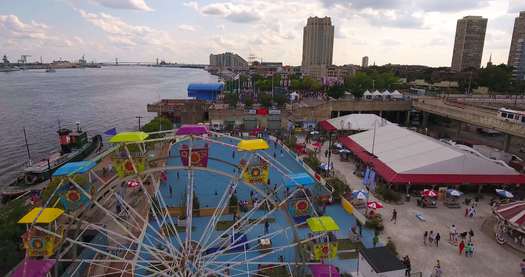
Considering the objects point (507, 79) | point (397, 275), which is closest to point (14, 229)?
point (397, 275)

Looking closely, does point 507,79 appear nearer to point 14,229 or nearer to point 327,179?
point 327,179

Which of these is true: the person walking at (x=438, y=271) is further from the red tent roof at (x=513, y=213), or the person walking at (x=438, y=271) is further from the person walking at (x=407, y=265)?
the red tent roof at (x=513, y=213)

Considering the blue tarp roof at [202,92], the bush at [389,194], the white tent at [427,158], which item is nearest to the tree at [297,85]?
the blue tarp roof at [202,92]

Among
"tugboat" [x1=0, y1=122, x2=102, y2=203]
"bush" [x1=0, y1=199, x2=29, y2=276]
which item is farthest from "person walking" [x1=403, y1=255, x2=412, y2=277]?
"tugboat" [x1=0, y1=122, x2=102, y2=203]

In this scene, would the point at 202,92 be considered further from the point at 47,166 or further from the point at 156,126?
the point at 47,166

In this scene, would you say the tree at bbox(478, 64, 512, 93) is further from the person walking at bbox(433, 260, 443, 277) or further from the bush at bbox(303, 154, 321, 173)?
the person walking at bbox(433, 260, 443, 277)

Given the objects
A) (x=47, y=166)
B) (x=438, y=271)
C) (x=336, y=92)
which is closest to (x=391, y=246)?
(x=438, y=271)
